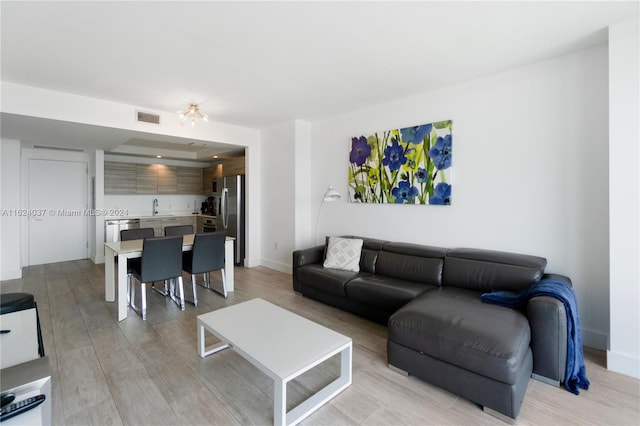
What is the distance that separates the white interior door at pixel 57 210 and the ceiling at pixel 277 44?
2445 millimetres

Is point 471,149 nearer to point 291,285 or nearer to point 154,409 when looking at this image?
point 291,285

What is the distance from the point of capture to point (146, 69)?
298cm

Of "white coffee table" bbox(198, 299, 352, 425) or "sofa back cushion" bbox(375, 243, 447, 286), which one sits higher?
"sofa back cushion" bbox(375, 243, 447, 286)

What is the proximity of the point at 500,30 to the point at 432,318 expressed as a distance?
228 centimetres

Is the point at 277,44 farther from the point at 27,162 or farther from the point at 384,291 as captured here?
the point at 27,162

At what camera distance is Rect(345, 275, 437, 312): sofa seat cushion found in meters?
2.94

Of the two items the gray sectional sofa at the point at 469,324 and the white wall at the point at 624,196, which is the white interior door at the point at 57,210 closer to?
the gray sectional sofa at the point at 469,324

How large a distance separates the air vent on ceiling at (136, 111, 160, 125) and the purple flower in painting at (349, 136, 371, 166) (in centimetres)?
287

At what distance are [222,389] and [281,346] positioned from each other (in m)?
0.56

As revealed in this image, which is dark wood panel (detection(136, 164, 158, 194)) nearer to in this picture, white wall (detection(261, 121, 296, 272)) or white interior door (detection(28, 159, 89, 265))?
white interior door (detection(28, 159, 89, 265))

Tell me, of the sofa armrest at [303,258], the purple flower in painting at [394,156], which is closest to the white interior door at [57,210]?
the sofa armrest at [303,258]

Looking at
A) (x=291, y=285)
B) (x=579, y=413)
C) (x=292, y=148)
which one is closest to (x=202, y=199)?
(x=292, y=148)

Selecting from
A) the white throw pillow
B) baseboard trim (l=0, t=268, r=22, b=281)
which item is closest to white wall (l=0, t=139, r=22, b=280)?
baseboard trim (l=0, t=268, r=22, b=281)

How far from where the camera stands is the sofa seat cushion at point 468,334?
5.95 feet
